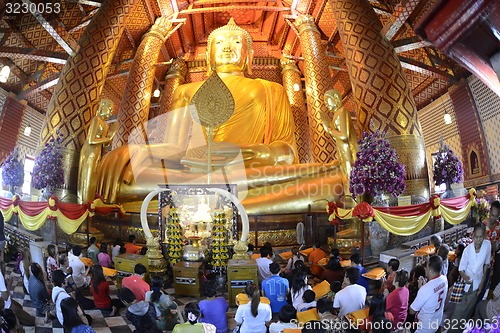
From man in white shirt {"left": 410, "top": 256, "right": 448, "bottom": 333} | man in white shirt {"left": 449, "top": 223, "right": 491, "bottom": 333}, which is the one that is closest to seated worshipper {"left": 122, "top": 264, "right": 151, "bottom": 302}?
man in white shirt {"left": 410, "top": 256, "right": 448, "bottom": 333}

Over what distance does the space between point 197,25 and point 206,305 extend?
10.9m

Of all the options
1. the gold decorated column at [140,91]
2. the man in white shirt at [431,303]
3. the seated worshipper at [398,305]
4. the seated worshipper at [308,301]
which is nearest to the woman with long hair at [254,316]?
the seated worshipper at [308,301]

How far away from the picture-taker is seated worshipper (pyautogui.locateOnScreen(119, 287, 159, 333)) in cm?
262

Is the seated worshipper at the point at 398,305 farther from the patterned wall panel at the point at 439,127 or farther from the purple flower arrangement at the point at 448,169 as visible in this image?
the patterned wall panel at the point at 439,127

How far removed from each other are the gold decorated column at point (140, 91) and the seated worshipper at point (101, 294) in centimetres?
643

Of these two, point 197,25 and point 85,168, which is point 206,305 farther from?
point 197,25

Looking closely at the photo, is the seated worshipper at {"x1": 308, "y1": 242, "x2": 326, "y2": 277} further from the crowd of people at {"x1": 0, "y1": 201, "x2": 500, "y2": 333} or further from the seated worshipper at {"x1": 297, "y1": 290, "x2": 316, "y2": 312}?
the seated worshipper at {"x1": 297, "y1": 290, "x2": 316, "y2": 312}

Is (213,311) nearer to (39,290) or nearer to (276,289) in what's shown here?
(276,289)

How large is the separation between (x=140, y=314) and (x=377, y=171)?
3572mm

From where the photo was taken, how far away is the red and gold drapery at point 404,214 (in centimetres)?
478

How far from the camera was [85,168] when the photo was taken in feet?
21.5

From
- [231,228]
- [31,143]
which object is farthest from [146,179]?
[31,143]

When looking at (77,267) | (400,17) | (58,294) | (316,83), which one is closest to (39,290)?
(77,267)

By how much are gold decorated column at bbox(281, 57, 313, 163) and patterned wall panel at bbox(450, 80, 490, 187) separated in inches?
148
